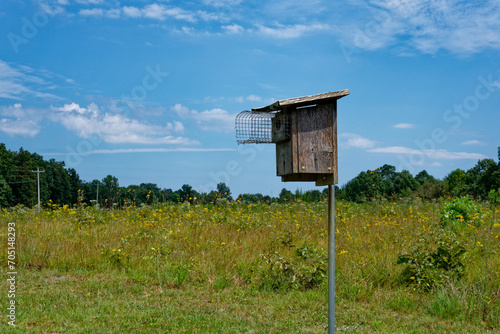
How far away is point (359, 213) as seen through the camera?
36.0 feet

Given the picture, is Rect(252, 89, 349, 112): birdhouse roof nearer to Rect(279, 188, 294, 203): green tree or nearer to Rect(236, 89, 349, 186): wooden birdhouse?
Rect(236, 89, 349, 186): wooden birdhouse

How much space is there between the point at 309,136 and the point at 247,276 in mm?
3347

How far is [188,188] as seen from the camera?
47.4 feet

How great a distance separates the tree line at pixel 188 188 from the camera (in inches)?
466

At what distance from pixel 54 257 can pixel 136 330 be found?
12.8 feet

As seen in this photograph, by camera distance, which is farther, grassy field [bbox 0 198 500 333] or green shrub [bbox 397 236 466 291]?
green shrub [bbox 397 236 466 291]

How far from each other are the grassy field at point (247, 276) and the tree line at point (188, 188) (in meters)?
2.08

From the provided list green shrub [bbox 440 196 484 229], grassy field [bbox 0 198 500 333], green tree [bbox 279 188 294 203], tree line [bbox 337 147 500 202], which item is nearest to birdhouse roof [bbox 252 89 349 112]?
grassy field [bbox 0 198 500 333]

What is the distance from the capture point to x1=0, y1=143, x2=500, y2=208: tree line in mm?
11828

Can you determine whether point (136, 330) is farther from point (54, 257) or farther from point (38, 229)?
point (38, 229)

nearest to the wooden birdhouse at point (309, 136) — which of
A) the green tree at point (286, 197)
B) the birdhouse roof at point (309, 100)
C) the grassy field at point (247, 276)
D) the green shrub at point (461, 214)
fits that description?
the birdhouse roof at point (309, 100)

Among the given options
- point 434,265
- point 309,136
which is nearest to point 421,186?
point 434,265

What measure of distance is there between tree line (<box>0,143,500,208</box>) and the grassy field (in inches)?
81.9

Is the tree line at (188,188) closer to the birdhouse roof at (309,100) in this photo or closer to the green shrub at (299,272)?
the green shrub at (299,272)
